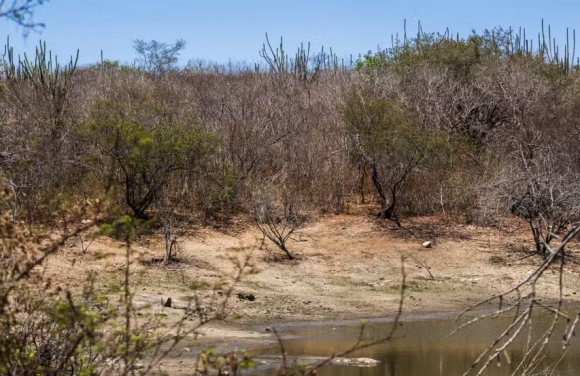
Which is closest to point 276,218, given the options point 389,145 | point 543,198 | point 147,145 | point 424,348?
point 389,145

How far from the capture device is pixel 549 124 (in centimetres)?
2464

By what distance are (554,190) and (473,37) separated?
34.8 ft

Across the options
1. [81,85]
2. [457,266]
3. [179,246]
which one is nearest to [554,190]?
[457,266]

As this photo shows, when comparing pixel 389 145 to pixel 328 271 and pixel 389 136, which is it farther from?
pixel 328 271

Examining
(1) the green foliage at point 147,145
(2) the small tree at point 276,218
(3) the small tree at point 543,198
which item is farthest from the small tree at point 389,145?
(1) the green foliage at point 147,145

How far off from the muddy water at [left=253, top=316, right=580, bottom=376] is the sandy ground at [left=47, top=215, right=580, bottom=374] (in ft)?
2.13

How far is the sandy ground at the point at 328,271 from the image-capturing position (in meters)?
15.9

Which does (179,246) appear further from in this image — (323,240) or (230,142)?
(230,142)

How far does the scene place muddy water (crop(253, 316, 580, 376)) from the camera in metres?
12.5

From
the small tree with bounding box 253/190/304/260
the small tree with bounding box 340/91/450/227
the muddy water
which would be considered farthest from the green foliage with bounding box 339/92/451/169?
the muddy water

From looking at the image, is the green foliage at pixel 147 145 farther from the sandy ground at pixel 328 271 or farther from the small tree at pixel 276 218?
the small tree at pixel 276 218

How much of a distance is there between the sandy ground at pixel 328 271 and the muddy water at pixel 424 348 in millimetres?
649

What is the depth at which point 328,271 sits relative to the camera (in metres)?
18.9

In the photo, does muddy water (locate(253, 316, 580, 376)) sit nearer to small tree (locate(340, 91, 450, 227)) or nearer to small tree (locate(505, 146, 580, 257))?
small tree (locate(505, 146, 580, 257))
